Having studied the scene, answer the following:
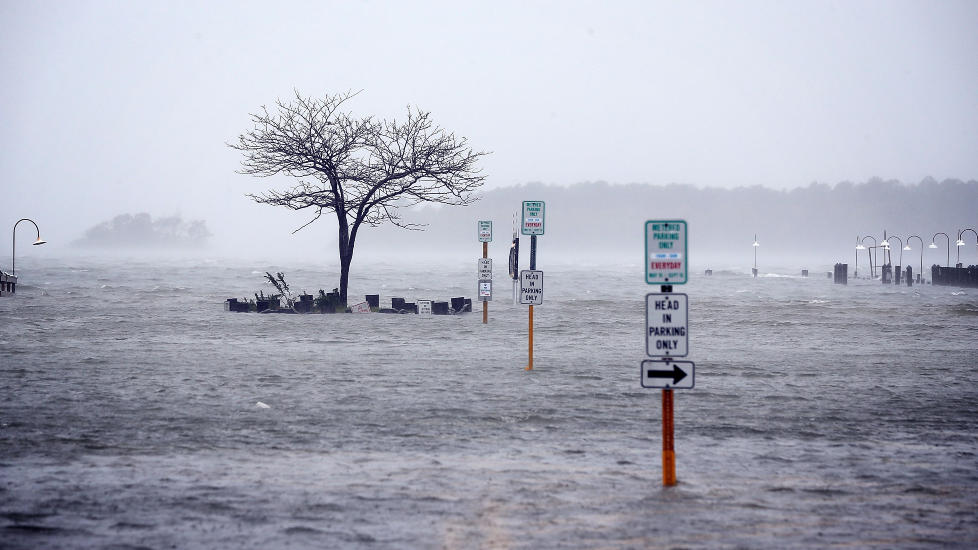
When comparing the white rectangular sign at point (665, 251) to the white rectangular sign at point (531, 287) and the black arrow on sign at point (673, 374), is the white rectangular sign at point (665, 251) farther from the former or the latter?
the white rectangular sign at point (531, 287)

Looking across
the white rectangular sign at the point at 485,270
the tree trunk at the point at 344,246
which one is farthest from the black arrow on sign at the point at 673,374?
the tree trunk at the point at 344,246

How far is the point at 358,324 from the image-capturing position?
94.4 ft

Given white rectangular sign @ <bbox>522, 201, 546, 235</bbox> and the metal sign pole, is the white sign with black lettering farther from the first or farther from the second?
white rectangular sign @ <bbox>522, 201, 546, 235</bbox>

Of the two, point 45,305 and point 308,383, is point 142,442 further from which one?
point 45,305

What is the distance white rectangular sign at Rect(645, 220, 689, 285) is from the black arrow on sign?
30.7 inches

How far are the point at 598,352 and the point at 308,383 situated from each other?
797 centimetres

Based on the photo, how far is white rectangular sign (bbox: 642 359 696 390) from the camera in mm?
8031

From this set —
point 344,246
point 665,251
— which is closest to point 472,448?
point 665,251

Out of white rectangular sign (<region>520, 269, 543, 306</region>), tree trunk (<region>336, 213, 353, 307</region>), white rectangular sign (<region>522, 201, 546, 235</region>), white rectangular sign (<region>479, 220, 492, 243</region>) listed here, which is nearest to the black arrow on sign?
white rectangular sign (<region>520, 269, 543, 306</region>)

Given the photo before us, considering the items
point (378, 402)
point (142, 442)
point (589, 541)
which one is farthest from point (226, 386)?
point (589, 541)

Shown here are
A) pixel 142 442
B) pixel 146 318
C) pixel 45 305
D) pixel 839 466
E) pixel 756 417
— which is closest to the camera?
pixel 839 466

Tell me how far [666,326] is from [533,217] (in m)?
11.3

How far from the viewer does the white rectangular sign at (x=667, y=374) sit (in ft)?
26.3

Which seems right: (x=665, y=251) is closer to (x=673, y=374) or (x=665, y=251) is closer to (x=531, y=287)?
(x=673, y=374)
